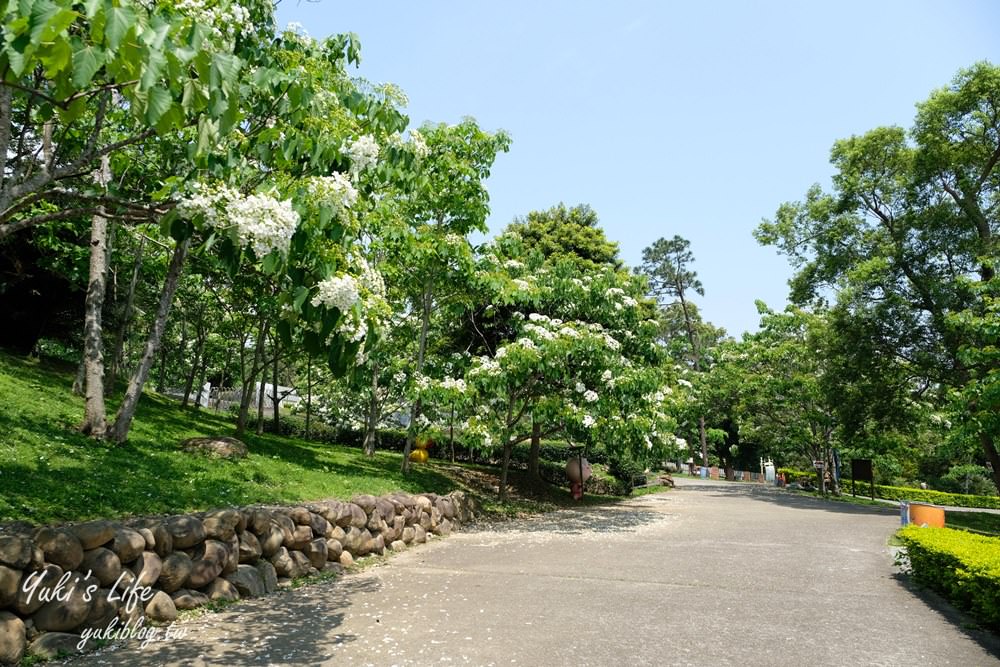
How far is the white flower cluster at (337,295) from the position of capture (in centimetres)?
392

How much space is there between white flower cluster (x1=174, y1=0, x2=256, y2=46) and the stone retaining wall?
4.25 m

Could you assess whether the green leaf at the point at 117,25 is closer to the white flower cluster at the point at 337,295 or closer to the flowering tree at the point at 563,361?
the white flower cluster at the point at 337,295

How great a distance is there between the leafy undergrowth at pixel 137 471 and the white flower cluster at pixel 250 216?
163 inches

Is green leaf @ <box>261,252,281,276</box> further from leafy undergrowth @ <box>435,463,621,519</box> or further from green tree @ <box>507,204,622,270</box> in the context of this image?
green tree @ <box>507,204,622,270</box>

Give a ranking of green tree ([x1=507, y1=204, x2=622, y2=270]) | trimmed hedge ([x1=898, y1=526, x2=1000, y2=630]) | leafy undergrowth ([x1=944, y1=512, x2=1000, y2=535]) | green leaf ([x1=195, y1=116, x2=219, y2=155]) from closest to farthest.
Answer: green leaf ([x1=195, y1=116, x2=219, y2=155]) < trimmed hedge ([x1=898, y1=526, x2=1000, y2=630]) < leafy undergrowth ([x1=944, y1=512, x2=1000, y2=535]) < green tree ([x1=507, y1=204, x2=622, y2=270])

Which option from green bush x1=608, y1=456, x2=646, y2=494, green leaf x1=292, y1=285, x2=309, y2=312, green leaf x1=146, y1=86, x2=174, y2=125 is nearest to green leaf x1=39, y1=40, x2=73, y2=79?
green leaf x1=146, y1=86, x2=174, y2=125

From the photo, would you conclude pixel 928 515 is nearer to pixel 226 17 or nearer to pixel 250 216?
pixel 250 216

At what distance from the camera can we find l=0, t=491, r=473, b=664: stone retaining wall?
4.77m

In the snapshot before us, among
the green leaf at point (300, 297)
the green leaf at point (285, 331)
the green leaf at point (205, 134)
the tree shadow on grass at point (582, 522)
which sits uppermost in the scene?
the green leaf at point (205, 134)

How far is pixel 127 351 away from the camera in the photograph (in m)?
30.0

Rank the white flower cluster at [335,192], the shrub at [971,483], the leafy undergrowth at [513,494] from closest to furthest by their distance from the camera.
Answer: the white flower cluster at [335,192] < the leafy undergrowth at [513,494] < the shrub at [971,483]

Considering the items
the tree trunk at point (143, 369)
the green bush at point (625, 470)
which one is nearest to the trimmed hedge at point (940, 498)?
the green bush at point (625, 470)

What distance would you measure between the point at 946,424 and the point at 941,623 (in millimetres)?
17528

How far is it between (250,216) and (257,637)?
3.92 metres
